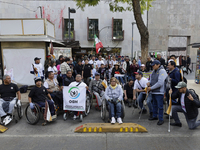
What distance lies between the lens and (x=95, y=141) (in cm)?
420

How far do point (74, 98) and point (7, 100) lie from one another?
228 centimetres

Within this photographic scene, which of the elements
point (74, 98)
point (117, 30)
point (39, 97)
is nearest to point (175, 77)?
point (74, 98)

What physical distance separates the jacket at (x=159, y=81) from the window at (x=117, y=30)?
17.3 m

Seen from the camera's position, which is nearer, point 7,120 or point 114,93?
point 7,120

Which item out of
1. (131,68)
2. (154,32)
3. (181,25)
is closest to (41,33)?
(131,68)

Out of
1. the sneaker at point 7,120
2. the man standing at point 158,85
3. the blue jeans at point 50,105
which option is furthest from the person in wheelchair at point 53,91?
the man standing at point 158,85

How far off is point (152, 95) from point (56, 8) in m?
19.9

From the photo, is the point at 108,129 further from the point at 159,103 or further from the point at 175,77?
the point at 175,77

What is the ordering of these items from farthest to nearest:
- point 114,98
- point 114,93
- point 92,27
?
point 92,27 → point 114,93 → point 114,98

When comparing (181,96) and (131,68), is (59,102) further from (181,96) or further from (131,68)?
(131,68)

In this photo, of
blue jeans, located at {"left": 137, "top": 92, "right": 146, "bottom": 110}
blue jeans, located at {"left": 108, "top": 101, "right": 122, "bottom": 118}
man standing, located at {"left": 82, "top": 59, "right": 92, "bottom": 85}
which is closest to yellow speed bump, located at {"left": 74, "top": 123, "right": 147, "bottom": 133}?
blue jeans, located at {"left": 108, "top": 101, "right": 122, "bottom": 118}

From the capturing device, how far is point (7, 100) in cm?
552

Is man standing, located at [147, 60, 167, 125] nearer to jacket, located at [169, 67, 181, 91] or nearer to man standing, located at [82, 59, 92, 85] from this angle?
jacket, located at [169, 67, 181, 91]

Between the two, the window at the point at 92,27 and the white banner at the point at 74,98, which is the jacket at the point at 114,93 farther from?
the window at the point at 92,27
